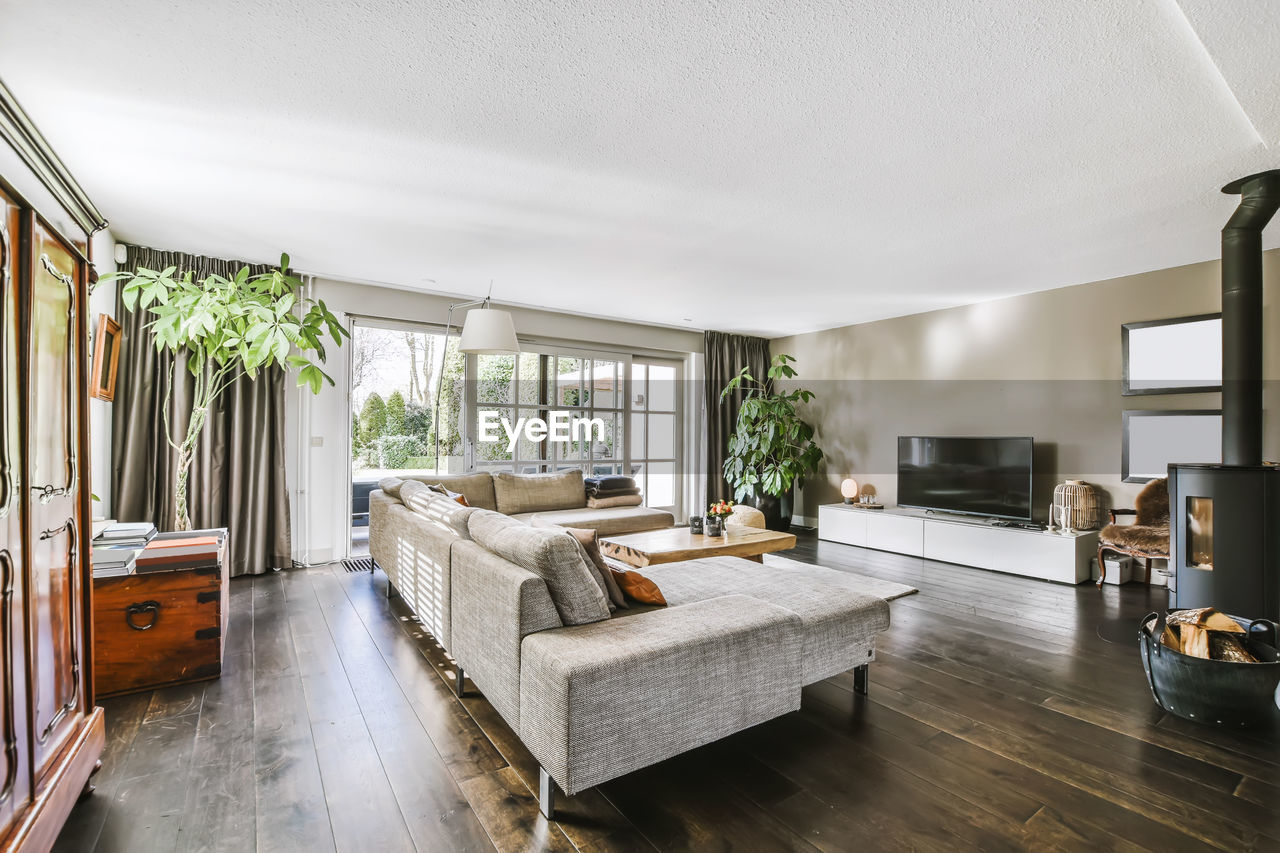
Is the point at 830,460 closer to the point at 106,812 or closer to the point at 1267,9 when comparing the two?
the point at 1267,9

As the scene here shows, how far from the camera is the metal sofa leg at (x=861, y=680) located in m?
2.49

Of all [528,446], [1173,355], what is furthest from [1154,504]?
[528,446]

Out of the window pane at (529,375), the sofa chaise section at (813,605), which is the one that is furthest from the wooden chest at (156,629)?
the window pane at (529,375)

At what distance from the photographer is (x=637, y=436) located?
6.83 meters

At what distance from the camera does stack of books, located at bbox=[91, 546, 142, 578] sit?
2.44 m

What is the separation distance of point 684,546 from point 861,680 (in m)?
1.52

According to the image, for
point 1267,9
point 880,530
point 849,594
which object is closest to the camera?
point 1267,9

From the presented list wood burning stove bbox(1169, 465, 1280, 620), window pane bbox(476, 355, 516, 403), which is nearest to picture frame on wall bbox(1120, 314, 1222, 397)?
wood burning stove bbox(1169, 465, 1280, 620)

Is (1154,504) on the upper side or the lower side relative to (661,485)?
upper

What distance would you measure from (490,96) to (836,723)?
8.59 ft

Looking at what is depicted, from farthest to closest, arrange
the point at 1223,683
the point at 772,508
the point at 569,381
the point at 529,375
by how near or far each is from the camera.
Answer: the point at 772,508 < the point at 569,381 < the point at 529,375 < the point at 1223,683

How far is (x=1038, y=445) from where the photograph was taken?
4.97 m

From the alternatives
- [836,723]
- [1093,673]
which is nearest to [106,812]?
[836,723]

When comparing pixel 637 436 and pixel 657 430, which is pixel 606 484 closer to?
pixel 637 436
